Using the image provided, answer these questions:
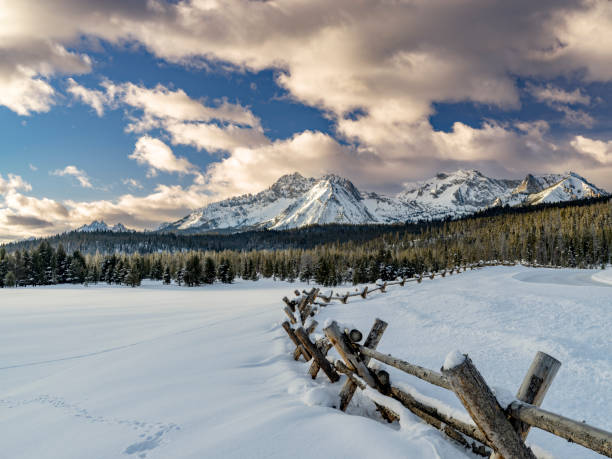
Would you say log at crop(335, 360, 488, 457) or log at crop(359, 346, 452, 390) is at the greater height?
log at crop(359, 346, 452, 390)

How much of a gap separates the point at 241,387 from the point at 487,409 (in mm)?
4049

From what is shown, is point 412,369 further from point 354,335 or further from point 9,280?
point 9,280

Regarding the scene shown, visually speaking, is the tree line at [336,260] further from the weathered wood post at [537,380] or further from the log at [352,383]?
the weathered wood post at [537,380]

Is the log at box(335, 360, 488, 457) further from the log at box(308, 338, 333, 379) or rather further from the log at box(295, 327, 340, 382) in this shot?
the log at box(308, 338, 333, 379)

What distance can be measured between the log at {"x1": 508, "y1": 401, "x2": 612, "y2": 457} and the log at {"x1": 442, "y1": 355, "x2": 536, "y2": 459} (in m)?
0.14

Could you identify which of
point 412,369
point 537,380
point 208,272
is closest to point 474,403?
point 537,380

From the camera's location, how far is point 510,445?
2.65 meters

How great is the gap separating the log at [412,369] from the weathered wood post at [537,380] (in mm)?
655

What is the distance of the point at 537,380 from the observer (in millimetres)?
2734

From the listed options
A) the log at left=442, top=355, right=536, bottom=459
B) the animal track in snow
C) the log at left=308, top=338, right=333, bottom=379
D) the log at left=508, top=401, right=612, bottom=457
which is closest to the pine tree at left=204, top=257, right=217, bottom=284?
the animal track in snow

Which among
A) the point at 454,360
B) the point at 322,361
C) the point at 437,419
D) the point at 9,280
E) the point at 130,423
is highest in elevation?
the point at 454,360

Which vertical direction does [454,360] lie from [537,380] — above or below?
above

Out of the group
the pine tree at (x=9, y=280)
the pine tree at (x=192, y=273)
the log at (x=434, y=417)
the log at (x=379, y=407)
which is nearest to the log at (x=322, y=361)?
the log at (x=379, y=407)

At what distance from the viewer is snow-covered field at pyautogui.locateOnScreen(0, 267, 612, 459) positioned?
3.38 meters
